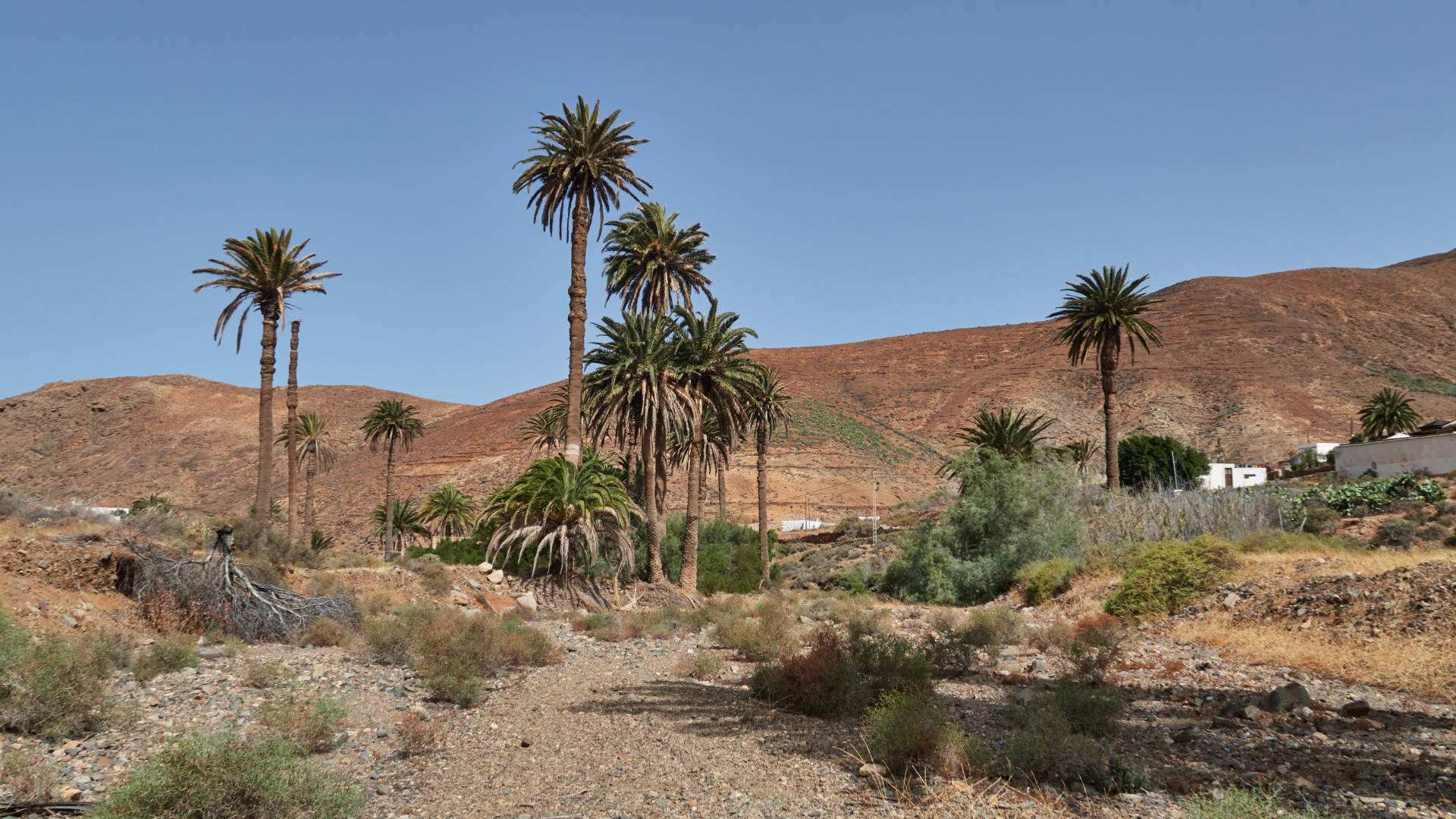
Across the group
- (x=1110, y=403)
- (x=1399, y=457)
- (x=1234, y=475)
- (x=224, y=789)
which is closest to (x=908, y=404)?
(x=1234, y=475)

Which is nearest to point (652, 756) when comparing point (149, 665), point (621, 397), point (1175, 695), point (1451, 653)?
point (149, 665)

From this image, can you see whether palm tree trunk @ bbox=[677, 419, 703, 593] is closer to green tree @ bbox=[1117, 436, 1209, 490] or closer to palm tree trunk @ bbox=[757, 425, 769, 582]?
palm tree trunk @ bbox=[757, 425, 769, 582]

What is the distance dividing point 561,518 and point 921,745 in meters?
17.6

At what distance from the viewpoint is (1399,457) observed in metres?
40.4

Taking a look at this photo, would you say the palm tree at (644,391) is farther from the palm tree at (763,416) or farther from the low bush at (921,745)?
the low bush at (921,745)

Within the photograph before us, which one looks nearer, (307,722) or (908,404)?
(307,722)

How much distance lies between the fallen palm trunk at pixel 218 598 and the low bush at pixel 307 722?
613cm

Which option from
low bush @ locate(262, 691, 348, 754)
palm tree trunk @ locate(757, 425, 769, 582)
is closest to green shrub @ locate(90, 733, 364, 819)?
low bush @ locate(262, 691, 348, 754)

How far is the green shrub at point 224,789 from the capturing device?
5.16 metres

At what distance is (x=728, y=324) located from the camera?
29109mm

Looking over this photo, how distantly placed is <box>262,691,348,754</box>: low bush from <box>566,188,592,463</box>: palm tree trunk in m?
16.3

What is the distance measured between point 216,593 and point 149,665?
13.9ft

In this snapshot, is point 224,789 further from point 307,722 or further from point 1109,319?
point 1109,319

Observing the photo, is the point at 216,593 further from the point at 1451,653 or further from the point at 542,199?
the point at 1451,653
